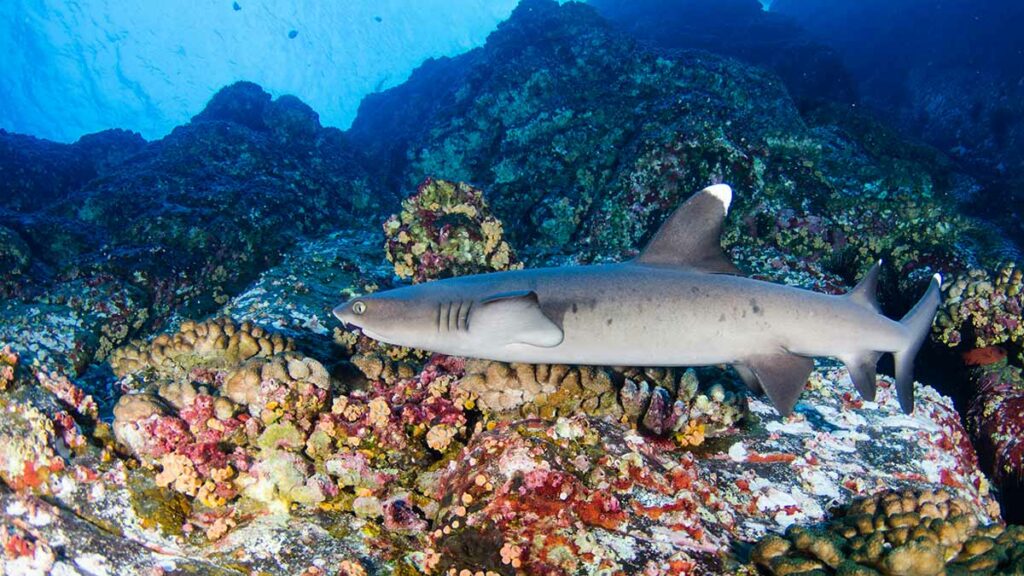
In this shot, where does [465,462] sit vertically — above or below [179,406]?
below

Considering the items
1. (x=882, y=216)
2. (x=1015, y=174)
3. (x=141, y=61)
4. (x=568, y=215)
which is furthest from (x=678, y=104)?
(x=141, y=61)

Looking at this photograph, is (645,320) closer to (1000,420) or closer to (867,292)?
(867,292)

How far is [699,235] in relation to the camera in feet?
11.1

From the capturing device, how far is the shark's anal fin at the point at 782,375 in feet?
10.3

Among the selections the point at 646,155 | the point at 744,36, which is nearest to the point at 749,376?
the point at 646,155

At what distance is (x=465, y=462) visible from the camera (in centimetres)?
298

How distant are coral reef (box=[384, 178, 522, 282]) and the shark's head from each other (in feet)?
9.32

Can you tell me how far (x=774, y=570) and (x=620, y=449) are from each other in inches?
38.8

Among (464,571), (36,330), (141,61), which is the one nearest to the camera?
(464,571)

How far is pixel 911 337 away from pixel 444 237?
458 cm

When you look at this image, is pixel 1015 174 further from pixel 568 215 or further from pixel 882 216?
pixel 568 215

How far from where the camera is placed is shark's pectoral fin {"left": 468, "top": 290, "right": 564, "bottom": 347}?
2738 mm

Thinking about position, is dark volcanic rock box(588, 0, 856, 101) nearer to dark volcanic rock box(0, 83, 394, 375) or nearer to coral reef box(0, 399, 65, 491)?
dark volcanic rock box(0, 83, 394, 375)

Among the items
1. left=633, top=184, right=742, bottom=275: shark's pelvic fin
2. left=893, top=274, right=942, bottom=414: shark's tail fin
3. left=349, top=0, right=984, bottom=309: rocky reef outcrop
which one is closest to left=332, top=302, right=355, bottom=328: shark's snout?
left=633, top=184, right=742, bottom=275: shark's pelvic fin
